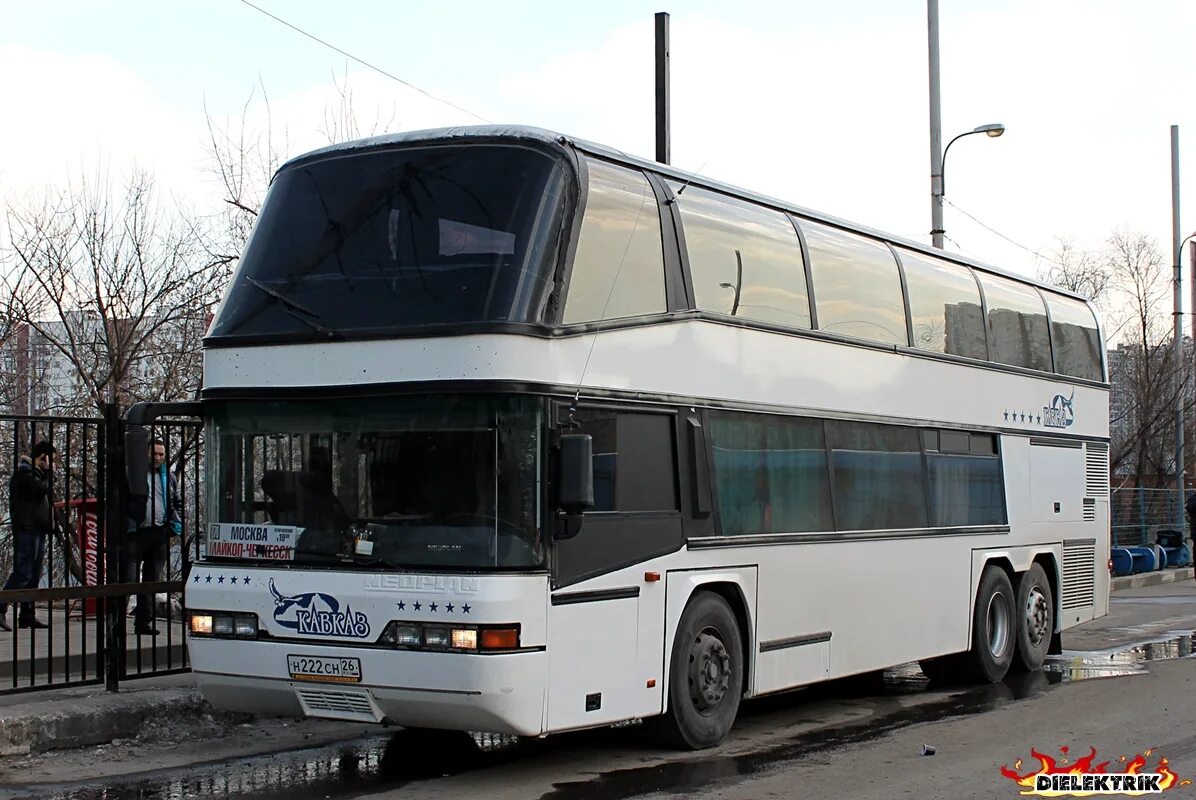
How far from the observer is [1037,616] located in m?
14.6

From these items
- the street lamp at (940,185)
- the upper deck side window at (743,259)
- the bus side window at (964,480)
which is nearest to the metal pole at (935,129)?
the street lamp at (940,185)

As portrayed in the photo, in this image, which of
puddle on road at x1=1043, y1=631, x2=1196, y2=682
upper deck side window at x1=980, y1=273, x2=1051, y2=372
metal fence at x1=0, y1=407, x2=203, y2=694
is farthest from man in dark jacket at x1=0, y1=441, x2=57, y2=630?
puddle on road at x1=1043, y1=631, x2=1196, y2=682

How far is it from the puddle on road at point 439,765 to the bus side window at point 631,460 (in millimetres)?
1615

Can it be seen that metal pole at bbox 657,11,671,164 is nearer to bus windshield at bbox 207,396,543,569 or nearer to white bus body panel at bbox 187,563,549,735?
bus windshield at bbox 207,396,543,569

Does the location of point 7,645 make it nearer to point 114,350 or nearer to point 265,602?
point 265,602

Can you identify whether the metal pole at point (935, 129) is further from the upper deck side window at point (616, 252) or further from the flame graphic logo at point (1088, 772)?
the flame graphic logo at point (1088, 772)

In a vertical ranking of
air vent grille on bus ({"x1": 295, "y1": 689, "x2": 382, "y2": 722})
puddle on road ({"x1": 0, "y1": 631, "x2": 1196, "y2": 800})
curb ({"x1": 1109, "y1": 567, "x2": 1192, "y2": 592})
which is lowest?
puddle on road ({"x1": 0, "y1": 631, "x2": 1196, "y2": 800})

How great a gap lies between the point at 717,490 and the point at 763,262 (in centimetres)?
183

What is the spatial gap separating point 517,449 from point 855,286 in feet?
15.2

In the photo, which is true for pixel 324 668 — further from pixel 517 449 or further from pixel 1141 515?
pixel 1141 515

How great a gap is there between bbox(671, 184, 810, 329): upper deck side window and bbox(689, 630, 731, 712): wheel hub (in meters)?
2.22

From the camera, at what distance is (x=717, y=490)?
9875 mm

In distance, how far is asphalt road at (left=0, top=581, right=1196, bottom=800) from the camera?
327 inches

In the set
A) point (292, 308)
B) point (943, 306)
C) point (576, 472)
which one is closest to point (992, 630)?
point (943, 306)
